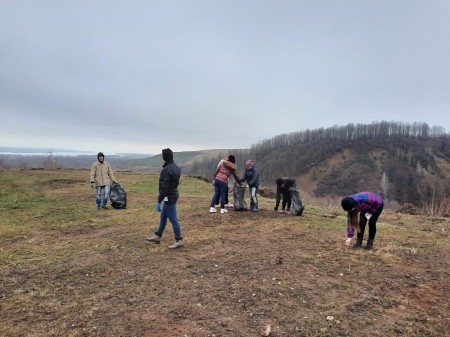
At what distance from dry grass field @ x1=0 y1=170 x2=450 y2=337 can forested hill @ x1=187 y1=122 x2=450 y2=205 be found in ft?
281

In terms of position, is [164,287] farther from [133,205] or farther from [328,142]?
[328,142]

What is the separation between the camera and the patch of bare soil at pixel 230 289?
12.3ft

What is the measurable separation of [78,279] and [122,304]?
1241 mm

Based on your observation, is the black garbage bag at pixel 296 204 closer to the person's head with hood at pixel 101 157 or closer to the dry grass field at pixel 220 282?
the dry grass field at pixel 220 282

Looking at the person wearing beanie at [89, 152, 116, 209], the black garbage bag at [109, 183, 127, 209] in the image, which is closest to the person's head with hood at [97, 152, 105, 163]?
the person wearing beanie at [89, 152, 116, 209]

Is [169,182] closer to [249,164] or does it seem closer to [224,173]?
[224,173]

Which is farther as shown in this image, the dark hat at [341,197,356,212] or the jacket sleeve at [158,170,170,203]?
the jacket sleeve at [158,170,170,203]

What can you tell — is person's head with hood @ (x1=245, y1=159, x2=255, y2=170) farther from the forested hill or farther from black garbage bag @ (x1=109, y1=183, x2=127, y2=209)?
the forested hill

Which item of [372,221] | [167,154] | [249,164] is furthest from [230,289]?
[249,164]

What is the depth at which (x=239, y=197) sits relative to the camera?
34.2 ft

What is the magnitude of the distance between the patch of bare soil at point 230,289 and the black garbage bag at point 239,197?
10.0 feet

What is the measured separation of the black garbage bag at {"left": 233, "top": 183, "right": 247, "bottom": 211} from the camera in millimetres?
10297

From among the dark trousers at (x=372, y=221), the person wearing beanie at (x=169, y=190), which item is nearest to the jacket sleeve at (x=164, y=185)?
the person wearing beanie at (x=169, y=190)

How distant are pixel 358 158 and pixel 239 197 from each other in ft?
393
